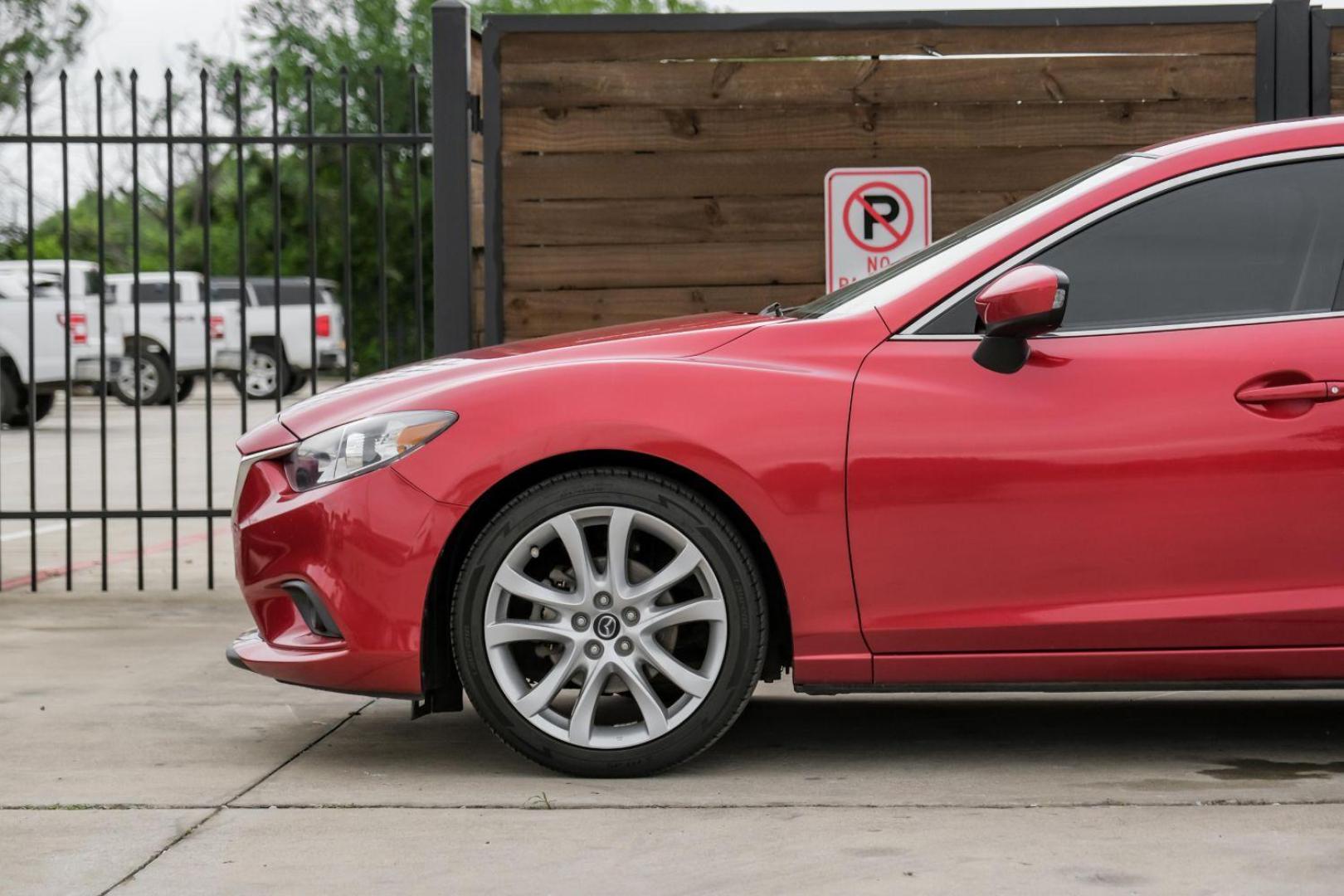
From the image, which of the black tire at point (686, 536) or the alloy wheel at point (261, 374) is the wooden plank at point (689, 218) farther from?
the alloy wheel at point (261, 374)

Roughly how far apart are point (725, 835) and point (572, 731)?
2.07 feet

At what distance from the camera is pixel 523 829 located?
3971 mm

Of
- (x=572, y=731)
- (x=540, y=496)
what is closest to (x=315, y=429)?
(x=540, y=496)

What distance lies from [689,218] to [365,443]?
312cm

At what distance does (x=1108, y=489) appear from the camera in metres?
4.25

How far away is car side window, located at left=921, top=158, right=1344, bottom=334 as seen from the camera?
4.41 meters

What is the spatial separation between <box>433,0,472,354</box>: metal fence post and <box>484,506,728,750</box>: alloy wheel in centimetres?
309

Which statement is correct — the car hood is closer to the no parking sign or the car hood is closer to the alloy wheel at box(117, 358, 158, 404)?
the no parking sign

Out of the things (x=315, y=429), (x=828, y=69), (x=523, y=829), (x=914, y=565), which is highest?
(x=828, y=69)

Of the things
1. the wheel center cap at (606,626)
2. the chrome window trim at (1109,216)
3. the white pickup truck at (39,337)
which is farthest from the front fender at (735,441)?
the white pickup truck at (39,337)

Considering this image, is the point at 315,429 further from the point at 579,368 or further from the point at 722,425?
the point at 722,425

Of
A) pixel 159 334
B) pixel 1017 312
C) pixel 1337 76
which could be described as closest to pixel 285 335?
pixel 159 334

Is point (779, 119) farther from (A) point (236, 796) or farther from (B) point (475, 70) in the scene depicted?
(A) point (236, 796)

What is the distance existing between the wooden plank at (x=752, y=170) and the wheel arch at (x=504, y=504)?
3.09 metres
